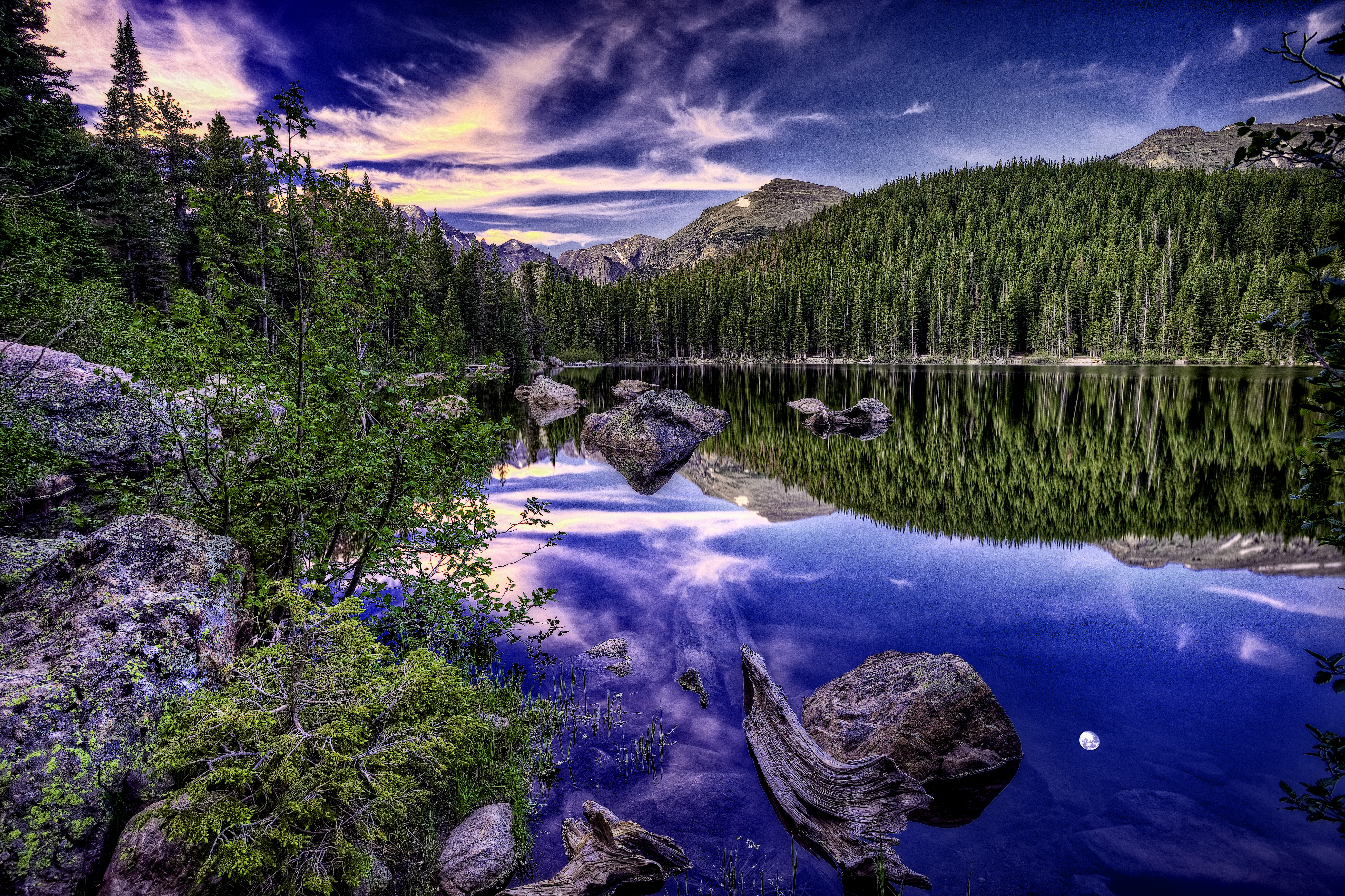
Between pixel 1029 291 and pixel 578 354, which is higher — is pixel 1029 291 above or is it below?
above

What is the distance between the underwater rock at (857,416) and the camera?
86.3ft

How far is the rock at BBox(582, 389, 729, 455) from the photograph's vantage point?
71.8 ft

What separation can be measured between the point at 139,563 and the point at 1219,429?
3287cm

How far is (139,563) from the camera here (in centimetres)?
400

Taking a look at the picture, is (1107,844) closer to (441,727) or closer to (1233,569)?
(441,727)

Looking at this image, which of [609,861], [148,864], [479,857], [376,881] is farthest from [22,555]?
[609,861]

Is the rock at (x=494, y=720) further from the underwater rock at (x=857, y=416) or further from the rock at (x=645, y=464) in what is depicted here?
the underwater rock at (x=857, y=416)

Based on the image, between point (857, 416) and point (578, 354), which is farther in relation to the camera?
point (578, 354)

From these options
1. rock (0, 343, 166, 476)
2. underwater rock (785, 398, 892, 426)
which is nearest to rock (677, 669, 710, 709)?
rock (0, 343, 166, 476)

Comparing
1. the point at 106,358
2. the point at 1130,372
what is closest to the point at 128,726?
the point at 106,358

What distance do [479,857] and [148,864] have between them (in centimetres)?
195

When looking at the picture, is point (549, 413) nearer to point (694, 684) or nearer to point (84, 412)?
point (84, 412)

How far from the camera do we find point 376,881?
3703 mm

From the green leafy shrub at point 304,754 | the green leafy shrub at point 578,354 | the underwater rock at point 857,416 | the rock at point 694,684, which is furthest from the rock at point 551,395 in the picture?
the green leafy shrub at point 578,354
